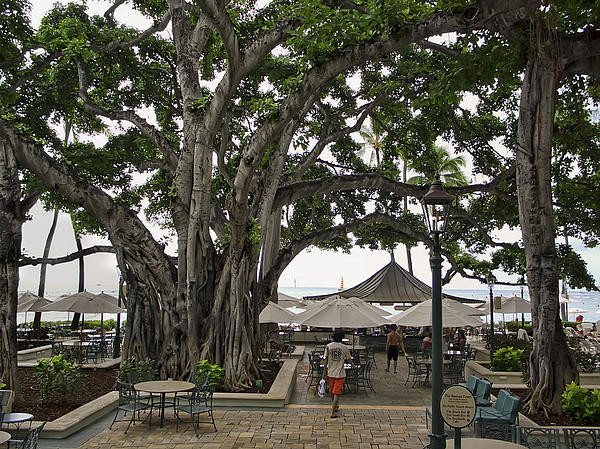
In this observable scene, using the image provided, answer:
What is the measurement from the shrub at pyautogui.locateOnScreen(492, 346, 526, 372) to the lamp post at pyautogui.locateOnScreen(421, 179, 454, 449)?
824 cm

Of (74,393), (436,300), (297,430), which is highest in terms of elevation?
(436,300)

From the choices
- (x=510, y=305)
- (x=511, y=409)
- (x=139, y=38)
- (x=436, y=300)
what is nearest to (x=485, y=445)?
(x=436, y=300)

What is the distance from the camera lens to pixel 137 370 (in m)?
11.1

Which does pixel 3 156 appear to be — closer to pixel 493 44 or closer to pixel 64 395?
pixel 64 395

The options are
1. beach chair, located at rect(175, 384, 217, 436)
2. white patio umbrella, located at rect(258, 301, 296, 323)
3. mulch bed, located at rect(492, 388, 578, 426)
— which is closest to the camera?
beach chair, located at rect(175, 384, 217, 436)

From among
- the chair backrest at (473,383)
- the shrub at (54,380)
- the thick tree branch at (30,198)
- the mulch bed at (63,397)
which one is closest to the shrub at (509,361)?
the chair backrest at (473,383)

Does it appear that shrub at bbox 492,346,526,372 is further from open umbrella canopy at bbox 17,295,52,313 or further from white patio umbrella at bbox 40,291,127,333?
open umbrella canopy at bbox 17,295,52,313

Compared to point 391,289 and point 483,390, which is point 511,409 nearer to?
point 483,390

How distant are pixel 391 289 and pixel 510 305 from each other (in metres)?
4.78

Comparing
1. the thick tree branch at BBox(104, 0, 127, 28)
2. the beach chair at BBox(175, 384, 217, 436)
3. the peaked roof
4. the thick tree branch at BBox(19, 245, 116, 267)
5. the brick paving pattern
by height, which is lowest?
the brick paving pattern

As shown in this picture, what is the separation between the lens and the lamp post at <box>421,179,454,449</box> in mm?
5938

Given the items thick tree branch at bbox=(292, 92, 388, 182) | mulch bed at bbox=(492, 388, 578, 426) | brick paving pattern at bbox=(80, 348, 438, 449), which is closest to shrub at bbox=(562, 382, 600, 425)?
mulch bed at bbox=(492, 388, 578, 426)

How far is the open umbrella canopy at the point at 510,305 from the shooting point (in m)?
20.4

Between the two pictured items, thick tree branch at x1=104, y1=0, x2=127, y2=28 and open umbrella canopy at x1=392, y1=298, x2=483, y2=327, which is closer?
open umbrella canopy at x1=392, y1=298, x2=483, y2=327
